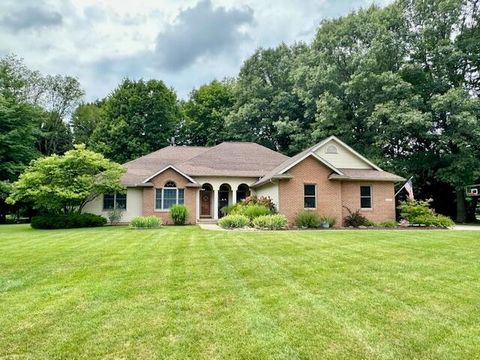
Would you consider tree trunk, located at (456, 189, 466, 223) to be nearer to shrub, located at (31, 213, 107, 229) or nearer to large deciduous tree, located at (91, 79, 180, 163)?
shrub, located at (31, 213, 107, 229)

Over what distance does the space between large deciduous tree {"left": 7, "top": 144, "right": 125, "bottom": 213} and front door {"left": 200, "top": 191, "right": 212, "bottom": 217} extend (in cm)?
697

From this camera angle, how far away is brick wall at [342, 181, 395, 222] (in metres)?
22.8

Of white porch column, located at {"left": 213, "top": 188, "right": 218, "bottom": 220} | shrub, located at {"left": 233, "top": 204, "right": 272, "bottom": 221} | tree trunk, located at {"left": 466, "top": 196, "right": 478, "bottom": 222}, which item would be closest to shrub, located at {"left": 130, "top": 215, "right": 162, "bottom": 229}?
shrub, located at {"left": 233, "top": 204, "right": 272, "bottom": 221}

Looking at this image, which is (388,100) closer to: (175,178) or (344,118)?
(344,118)

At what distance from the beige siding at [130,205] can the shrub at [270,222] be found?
32.7 ft

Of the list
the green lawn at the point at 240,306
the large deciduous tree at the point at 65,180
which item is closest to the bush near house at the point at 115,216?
the large deciduous tree at the point at 65,180

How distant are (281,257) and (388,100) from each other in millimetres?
23792

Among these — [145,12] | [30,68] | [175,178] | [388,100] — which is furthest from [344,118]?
[30,68]

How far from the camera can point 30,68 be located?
4025 cm

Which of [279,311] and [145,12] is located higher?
[145,12]

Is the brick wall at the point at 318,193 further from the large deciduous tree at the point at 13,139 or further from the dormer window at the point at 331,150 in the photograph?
the large deciduous tree at the point at 13,139

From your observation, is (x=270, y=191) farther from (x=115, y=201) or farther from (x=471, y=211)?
(x=471, y=211)

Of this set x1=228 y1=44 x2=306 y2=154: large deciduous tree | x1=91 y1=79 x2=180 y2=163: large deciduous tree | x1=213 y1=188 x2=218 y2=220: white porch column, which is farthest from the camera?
x1=91 y1=79 x2=180 y2=163: large deciduous tree

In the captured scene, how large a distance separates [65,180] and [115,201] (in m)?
4.39
